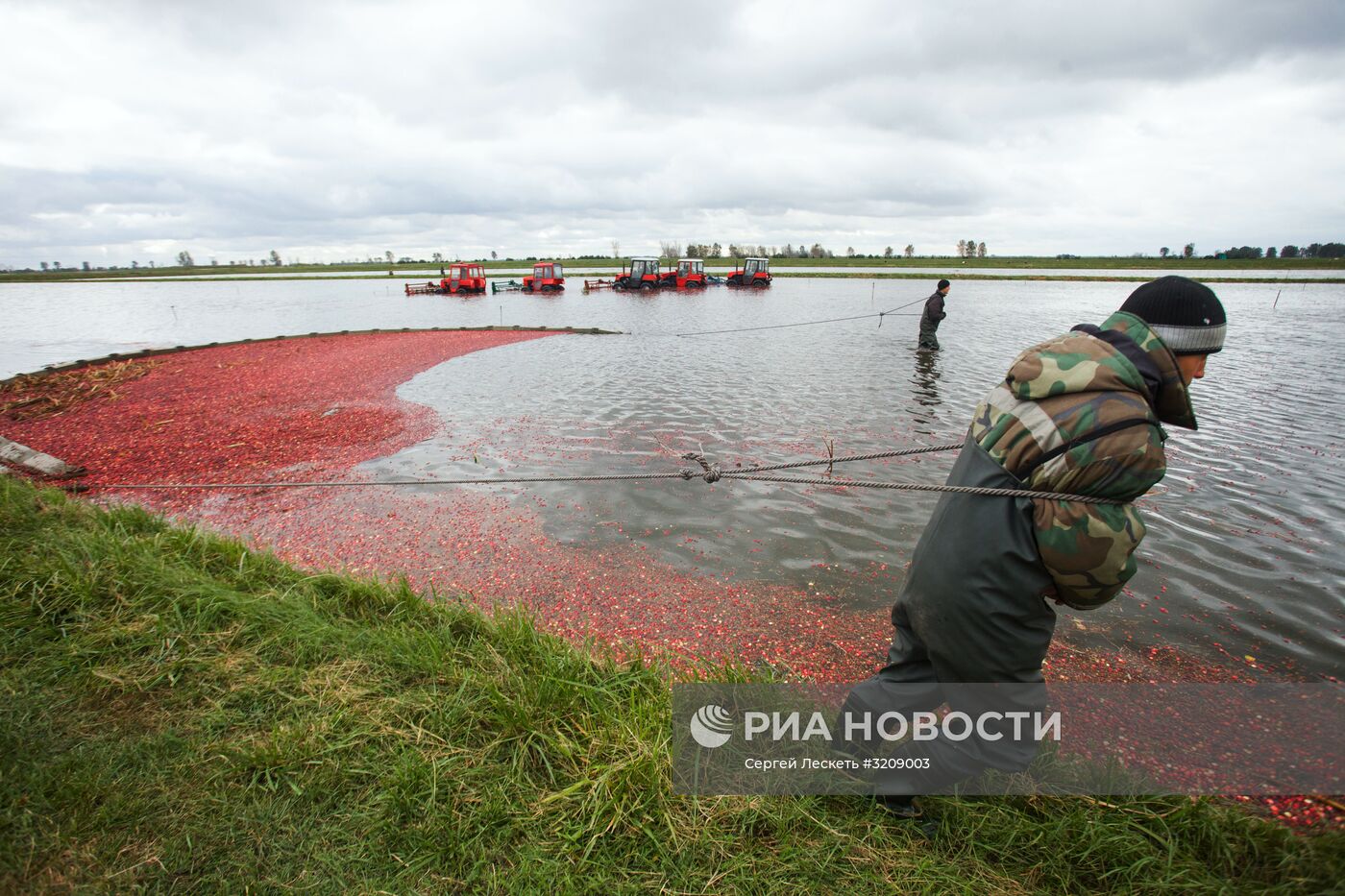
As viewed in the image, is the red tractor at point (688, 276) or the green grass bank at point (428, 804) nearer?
the green grass bank at point (428, 804)

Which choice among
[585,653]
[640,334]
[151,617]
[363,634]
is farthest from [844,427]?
[640,334]

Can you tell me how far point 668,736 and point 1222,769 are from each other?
3107mm

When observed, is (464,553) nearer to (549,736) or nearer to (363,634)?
(363,634)

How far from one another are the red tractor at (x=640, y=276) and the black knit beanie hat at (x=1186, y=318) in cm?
4949

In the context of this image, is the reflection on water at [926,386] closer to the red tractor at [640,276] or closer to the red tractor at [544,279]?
the red tractor at [640,276]

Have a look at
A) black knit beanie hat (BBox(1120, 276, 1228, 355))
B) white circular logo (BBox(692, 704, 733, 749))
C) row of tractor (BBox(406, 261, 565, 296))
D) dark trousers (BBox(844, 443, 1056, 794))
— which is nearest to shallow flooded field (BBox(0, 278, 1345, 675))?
white circular logo (BBox(692, 704, 733, 749))

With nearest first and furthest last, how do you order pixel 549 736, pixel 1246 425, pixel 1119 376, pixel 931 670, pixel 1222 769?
pixel 1119 376
pixel 931 670
pixel 549 736
pixel 1222 769
pixel 1246 425

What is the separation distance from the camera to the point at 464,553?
19.1 ft

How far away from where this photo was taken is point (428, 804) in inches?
94.6

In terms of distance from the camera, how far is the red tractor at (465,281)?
5022 centimetres

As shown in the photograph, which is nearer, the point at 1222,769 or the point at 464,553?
the point at 1222,769

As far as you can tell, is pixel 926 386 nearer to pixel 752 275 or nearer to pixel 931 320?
pixel 931 320

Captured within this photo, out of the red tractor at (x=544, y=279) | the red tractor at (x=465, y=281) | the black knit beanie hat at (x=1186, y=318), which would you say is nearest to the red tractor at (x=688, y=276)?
the red tractor at (x=544, y=279)

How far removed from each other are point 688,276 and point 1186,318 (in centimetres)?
5088
